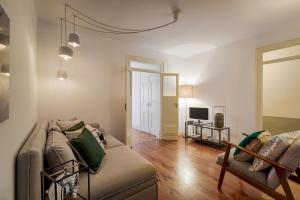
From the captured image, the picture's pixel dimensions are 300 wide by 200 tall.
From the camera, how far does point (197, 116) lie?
432 cm

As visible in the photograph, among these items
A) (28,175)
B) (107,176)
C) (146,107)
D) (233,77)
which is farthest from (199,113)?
(28,175)

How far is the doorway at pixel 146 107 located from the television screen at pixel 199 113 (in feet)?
3.25

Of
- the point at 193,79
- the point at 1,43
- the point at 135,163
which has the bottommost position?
the point at 135,163

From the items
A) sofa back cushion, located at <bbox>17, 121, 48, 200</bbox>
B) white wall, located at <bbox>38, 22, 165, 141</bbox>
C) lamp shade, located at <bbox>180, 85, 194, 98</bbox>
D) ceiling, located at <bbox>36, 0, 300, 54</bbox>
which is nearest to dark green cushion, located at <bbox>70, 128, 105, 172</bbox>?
sofa back cushion, located at <bbox>17, 121, 48, 200</bbox>

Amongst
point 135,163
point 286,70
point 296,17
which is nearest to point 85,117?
point 135,163

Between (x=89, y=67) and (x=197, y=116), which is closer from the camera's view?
(x=89, y=67)

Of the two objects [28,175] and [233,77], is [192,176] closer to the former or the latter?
[28,175]

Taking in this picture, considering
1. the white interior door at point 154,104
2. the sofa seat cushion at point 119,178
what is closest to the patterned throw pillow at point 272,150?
the sofa seat cushion at point 119,178

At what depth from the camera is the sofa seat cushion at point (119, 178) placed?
4.47 ft

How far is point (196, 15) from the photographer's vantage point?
254 cm

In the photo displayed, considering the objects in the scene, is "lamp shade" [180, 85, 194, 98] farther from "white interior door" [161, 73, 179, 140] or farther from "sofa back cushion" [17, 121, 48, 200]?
"sofa back cushion" [17, 121, 48, 200]

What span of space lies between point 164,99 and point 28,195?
12.1ft

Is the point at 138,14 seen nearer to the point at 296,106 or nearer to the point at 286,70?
the point at 286,70

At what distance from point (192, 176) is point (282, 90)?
3.74m
